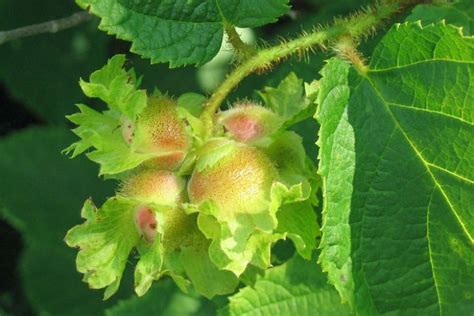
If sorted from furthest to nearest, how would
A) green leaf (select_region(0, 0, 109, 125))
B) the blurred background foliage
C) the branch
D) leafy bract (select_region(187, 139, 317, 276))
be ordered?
green leaf (select_region(0, 0, 109, 125)) < the blurred background foliage < the branch < leafy bract (select_region(187, 139, 317, 276))

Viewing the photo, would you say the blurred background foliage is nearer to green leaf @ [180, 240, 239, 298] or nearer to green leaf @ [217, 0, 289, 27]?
green leaf @ [217, 0, 289, 27]

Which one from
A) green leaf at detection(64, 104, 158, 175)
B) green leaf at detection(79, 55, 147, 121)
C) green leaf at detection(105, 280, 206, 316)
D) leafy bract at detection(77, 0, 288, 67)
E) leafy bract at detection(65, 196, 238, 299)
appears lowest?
green leaf at detection(105, 280, 206, 316)

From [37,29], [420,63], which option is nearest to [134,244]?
[420,63]

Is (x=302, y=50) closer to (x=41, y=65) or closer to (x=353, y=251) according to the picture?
(x=353, y=251)


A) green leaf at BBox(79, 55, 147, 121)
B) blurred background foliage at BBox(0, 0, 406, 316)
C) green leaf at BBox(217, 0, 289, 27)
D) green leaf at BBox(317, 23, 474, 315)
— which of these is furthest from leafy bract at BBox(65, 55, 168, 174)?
blurred background foliage at BBox(0, 0, 406, 316)

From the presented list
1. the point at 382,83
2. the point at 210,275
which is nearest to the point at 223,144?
the point at 210,275

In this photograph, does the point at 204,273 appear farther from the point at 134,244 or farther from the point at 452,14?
the point at 452,14
